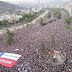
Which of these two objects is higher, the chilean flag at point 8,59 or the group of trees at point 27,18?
the group of trees at point 27,18

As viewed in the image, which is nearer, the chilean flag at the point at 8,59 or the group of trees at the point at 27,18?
the chilean flag at the point at 8,59

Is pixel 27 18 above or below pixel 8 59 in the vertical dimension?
above

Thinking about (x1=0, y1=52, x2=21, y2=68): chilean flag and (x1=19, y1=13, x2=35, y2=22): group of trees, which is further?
(x1=19, y1=13, x2=35, y2=22): group of trees

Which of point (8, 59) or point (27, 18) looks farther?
point (27, 18)

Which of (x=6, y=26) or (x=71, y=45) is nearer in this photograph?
(x=71, y=45)

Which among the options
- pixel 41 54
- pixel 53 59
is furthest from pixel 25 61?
pixel 53 59

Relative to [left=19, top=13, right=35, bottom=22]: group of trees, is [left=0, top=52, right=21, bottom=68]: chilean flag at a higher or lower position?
lower

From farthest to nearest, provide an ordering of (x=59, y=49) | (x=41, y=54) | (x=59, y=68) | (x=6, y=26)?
1. (x=6, y=26)
2. (x=59, y=49)
3. (x=41, y=54)
4. (x=59, y=68)

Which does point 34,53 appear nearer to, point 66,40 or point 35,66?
point 35,66
